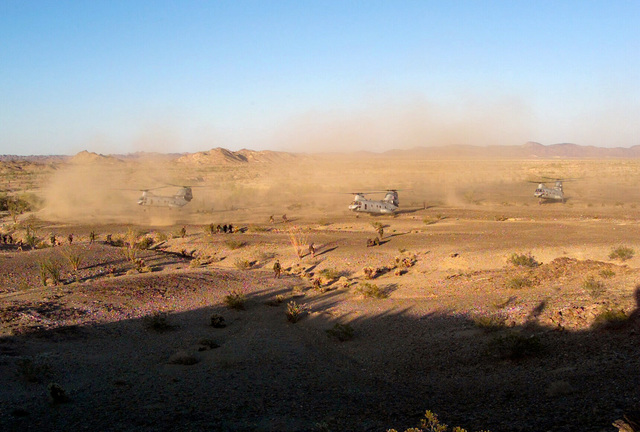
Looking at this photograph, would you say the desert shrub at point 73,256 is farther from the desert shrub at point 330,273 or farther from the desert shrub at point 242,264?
the desert shrub at point 330,273

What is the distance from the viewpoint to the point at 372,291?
56.0 feet

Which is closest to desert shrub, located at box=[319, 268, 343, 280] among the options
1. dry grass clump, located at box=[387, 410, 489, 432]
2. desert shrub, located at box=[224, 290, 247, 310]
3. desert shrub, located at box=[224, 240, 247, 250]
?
desert shrub, located at box=[224, 290, 247, 310]

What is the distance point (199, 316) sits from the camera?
50.2ft

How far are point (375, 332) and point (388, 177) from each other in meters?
76.8

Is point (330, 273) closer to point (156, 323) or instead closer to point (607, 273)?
point (156, 323)

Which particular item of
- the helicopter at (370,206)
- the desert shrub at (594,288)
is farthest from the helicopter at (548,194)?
the desert shrub at (594,288)

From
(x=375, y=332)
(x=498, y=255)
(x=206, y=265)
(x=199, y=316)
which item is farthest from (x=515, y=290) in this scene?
(x=206, y=265)

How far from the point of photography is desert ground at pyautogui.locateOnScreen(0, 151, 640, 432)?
743 centimetres

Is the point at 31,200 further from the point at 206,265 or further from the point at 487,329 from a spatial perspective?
the point at 487,329

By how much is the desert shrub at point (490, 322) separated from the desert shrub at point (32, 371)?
1003 centimetres

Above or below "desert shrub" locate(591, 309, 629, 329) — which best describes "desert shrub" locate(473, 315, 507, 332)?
below

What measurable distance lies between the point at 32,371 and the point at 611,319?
39.6 feet

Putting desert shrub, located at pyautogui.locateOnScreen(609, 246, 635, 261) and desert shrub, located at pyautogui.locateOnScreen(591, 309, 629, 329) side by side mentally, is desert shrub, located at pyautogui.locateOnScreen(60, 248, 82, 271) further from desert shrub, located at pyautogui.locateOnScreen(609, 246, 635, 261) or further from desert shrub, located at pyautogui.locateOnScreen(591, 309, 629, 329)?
desert shrub, located at pyautogui.locateOnScreen(609, 246, 635, 261)

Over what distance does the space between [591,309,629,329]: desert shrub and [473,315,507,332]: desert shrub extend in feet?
6.99
